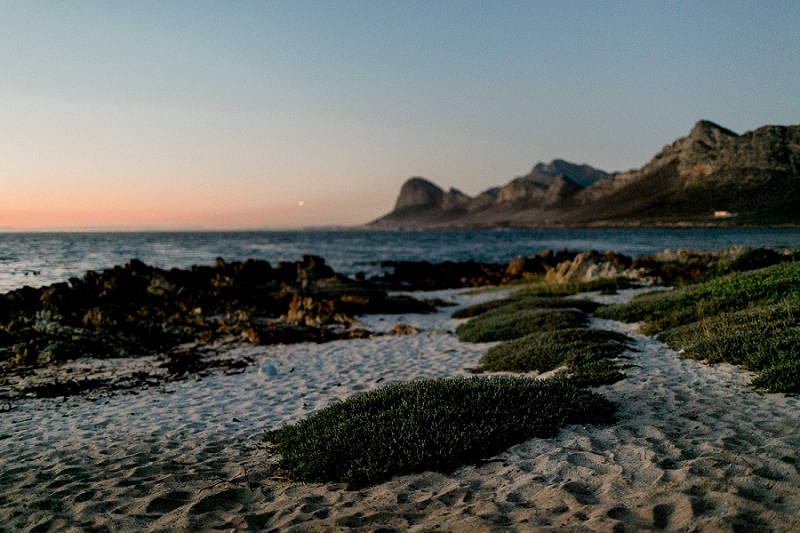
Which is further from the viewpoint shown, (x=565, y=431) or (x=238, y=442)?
(x=238, y=442)

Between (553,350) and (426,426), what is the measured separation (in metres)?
5.09

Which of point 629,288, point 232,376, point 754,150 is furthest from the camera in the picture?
point 754,150

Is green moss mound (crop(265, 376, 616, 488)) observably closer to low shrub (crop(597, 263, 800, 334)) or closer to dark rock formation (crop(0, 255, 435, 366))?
low shrub (crop(597, 263, 800, 334))

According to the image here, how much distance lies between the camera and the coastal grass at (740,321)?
26.1 ft

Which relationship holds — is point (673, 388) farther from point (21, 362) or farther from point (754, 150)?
point (754, 150)

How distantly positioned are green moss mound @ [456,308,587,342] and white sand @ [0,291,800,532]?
484cm

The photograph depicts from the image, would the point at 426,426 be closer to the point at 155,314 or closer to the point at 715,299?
the point at 715,299

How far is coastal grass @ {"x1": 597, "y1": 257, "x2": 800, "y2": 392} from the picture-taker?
26.1 feet

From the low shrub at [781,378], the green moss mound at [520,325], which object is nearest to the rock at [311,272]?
the green moss mound at [520,325]

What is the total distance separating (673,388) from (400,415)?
4465mm

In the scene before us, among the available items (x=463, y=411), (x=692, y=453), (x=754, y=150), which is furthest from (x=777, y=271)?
(x=754, y=150)

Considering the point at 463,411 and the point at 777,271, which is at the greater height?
the point at 777,271

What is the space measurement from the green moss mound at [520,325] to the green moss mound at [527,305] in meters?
2.14

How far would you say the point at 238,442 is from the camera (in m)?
7.14
